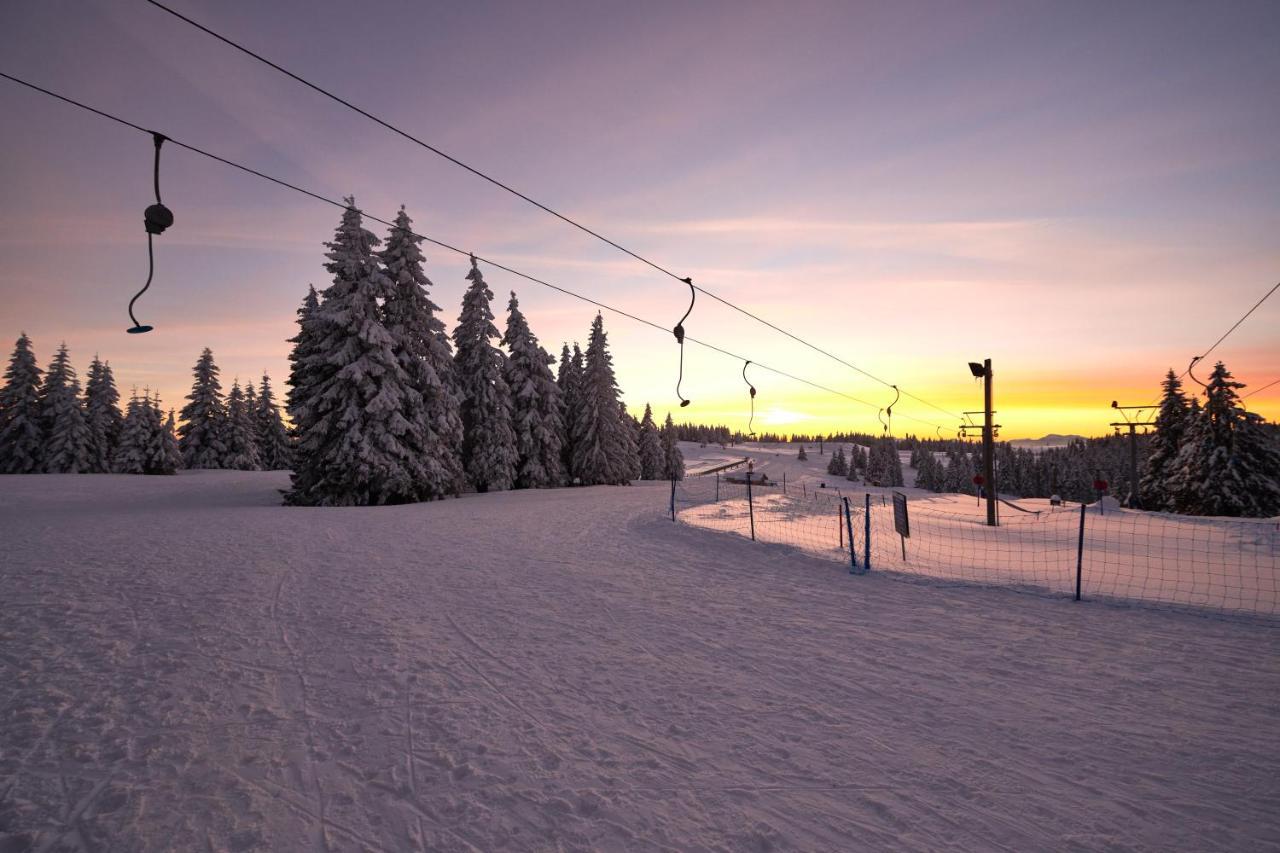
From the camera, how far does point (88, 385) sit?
48344 mm

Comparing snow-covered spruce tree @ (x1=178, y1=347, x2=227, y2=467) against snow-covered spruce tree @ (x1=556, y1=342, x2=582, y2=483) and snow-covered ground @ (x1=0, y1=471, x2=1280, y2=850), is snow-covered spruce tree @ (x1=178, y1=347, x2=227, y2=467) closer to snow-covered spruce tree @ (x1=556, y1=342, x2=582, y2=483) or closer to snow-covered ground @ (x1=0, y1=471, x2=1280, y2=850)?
snow-covered spruce tree @ (x1=556, y1=342, x2=582, y2=483)

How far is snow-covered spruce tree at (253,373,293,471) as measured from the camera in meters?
57.9

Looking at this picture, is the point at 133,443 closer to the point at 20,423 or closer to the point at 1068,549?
the point at 20,423

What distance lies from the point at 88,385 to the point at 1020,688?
70.3 m

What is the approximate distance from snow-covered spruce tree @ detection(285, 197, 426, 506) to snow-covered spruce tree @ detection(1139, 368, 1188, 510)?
55.2 metres

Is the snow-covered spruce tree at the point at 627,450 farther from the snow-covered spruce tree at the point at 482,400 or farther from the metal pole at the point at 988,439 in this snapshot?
the metal pole at the point at 988,439

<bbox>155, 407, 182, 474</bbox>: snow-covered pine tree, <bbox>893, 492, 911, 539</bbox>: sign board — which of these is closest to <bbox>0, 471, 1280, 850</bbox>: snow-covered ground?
<bbox>893, 492, 911, 539</bbox>: sign board

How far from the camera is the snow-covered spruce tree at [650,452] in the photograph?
5694cm

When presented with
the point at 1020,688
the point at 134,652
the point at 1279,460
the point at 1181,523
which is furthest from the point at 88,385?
the point at 1279,460

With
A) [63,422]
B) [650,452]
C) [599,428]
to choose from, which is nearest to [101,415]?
[63,422]

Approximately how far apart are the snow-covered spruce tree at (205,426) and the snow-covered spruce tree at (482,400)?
34167 mm

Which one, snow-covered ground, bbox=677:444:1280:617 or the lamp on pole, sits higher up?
the lamp on pole

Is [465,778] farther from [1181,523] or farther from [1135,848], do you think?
[1181,523]

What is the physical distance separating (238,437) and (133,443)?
329 inches
